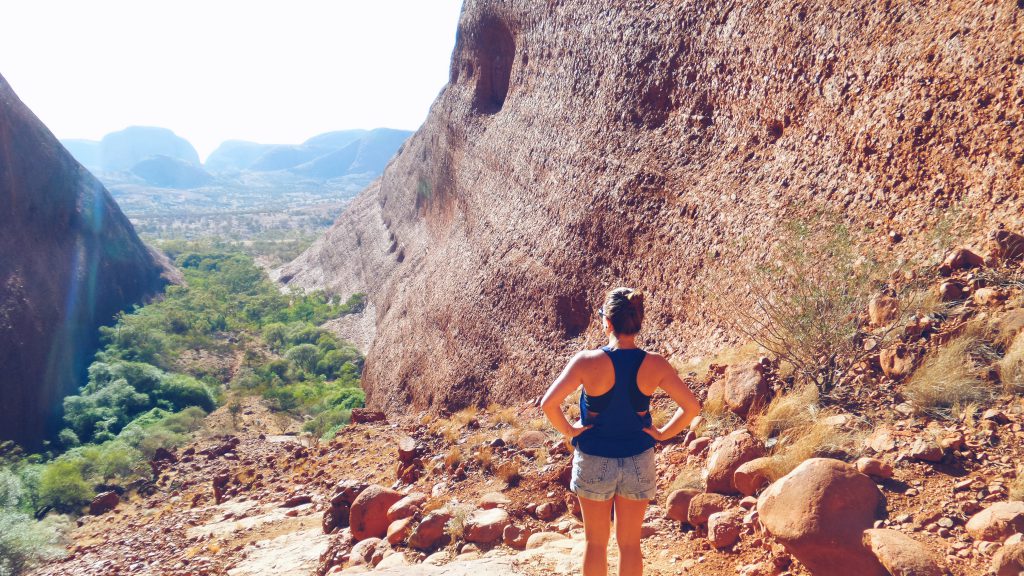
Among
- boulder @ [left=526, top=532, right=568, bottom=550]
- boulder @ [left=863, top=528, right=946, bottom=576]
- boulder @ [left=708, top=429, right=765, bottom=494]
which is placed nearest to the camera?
boulder @ [left=863, top=528, right=946, bottom=576]

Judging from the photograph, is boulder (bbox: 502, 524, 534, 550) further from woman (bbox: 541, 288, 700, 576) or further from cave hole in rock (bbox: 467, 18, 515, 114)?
cave hole in rock (bbox: 467, 18, 515, 114)

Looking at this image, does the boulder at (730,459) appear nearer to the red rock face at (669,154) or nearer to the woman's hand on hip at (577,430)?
the woman's hand on hip at (577,430)

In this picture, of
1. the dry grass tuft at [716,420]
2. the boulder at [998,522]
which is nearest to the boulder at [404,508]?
the dry grass tuft at [716,420]

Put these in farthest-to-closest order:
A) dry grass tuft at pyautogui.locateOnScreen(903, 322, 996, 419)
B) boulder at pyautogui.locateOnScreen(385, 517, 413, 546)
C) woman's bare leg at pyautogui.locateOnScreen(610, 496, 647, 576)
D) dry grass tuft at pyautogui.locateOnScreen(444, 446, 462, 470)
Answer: dry grass tuft at pyautogui.locateOnScreen(444, 446, 462, 470) → boulder at pyautogui.locateOnScreen(385, 517, 413, 546) → dry grass tuft at pyautogui.locateOnScreen(903, 322, 996, 419) → woman's bare leg at pyautogui.locateOnScreen(610, 496, 647, 576)

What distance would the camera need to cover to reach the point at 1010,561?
240 centimetres

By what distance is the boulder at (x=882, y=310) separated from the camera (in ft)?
14.9

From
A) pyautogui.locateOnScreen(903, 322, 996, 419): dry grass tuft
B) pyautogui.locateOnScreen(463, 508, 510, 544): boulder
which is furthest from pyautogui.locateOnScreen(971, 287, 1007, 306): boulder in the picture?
pyautogui.locateOnScreen(463, 508, 510, 544): boulder

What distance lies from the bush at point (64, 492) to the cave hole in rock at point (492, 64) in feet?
42.4

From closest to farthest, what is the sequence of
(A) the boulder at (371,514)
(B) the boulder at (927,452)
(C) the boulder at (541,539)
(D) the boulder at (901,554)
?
(D) the boulder at (901,554) → (B) the boulder at (927,452) → (C) the boulder at (541,539) → (A) the boulder at (371,514)

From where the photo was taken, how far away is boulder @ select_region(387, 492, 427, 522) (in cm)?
518

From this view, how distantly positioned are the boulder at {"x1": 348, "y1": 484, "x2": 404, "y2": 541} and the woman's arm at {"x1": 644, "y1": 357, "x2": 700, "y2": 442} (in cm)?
354

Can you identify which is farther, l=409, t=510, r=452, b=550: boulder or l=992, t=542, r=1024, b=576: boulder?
l=409, t=510, r=452, b=550: boulder

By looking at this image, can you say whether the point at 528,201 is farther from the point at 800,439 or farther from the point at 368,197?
the point at 368,197

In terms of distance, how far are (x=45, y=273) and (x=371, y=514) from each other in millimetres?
23012
